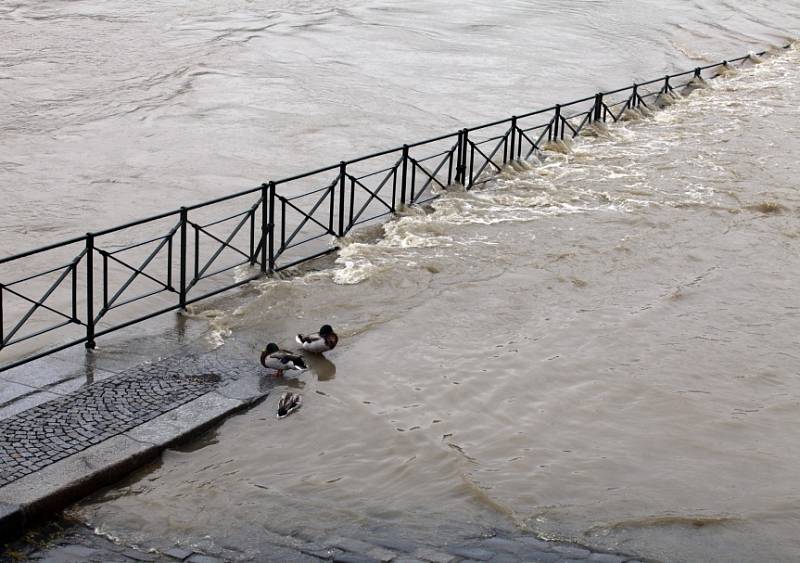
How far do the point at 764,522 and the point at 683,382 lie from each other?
2.60 metres

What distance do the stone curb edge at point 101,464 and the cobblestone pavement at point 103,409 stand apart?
0.33 feet

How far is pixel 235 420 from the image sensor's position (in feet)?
30.4

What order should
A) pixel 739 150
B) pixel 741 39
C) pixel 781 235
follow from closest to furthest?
pixel 781 235
pixel 739 150
pixel 741 39

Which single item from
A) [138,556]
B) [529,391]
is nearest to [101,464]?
[138,556]

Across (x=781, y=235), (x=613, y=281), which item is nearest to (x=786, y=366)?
(x=613, y=281)

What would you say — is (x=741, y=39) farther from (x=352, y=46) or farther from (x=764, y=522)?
(x=764, y=522)

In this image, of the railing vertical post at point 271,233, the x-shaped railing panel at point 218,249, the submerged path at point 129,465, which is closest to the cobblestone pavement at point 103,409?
the submerged path at point 129,465

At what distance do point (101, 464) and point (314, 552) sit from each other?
6.28 ft

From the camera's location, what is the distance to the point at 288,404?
373 inches

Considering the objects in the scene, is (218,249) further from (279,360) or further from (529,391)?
(529,391)

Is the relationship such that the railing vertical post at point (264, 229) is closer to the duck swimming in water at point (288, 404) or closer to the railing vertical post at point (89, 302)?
the railing vertical post at point (89, 302)

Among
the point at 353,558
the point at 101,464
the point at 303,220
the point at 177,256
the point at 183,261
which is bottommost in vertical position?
the point at 177,256

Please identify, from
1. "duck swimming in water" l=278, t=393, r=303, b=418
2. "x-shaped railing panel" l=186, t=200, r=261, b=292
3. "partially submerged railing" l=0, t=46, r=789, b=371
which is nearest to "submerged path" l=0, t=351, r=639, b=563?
"duck swimming in water" l=278, t=393, r=303, b=418

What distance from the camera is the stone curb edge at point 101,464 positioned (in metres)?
7.45
